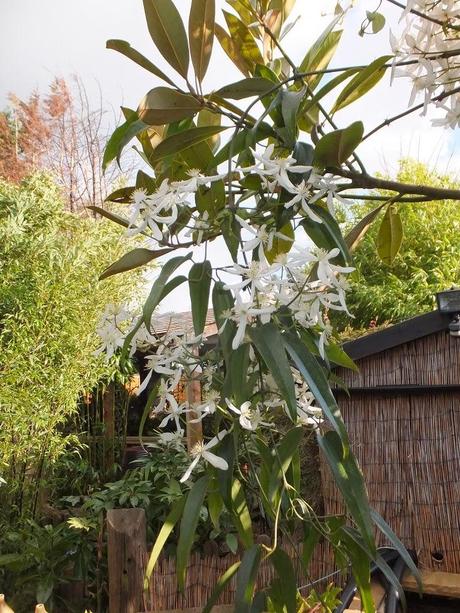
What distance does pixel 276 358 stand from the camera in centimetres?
65

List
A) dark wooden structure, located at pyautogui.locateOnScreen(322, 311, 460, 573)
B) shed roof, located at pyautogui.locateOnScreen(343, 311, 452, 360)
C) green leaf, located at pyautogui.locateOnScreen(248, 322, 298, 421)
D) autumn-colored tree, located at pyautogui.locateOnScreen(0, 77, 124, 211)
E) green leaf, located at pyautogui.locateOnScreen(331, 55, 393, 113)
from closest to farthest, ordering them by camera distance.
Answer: green leaf, located at pyautogui.locateOnScreen(248, 322, 298, 421) < green leaf, located at pyautogui.locateOnScreen(331, 55, 393, 113) < dark wooden structure, located at pyautogui.locateOnScreen(322, 311, 460, 573) < shed roof, located at pyautogui.locateOnScreen(343, 311, 452, 360) < autumn-colored tree, located at pyautogui.locateOnScreen(0, 77, 124, 211)

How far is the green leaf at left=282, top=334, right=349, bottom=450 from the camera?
2.14ft

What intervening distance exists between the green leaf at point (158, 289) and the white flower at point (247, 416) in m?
0.13

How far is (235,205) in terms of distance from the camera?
0.78m

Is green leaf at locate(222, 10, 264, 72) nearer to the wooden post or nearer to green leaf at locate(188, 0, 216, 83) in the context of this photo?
green leaf at locate(188, 0, 216, 83)

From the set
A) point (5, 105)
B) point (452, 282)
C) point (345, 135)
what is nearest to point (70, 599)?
point (345, 135)

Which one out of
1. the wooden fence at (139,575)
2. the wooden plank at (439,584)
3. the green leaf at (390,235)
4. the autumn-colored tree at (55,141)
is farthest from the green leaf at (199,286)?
the autumn-colored tree at (55,141)

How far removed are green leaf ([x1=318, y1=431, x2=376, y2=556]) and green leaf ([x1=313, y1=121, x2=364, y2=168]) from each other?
1.01ft

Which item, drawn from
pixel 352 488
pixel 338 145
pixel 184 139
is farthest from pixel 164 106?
pixel 352 488

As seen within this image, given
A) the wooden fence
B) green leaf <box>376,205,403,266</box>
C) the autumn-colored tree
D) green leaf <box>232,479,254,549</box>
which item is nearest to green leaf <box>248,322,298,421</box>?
green leaf <box>232,479,254,549</box>

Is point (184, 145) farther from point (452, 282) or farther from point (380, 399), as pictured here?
point (452, 282)

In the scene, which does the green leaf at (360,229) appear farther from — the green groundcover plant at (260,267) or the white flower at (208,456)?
the white flower at (208,456)

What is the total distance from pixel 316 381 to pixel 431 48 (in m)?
0.49

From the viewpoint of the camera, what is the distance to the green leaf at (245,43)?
41.7 inches
